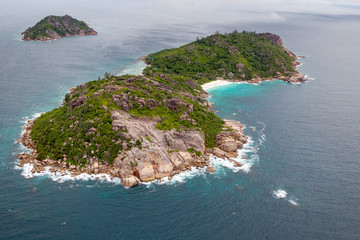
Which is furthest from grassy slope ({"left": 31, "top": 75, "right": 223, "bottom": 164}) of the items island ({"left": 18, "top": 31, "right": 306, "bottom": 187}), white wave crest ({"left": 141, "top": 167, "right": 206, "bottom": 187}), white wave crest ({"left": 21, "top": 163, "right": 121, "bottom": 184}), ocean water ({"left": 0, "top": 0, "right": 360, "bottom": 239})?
white wave crest ({"left": 141, "top": 167, "right": 206, "bottom": 187})

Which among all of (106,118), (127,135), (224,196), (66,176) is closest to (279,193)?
(224,196)

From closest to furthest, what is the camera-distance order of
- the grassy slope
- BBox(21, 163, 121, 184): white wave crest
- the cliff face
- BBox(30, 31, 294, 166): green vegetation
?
1. BBox(21, 163, 121, 184): white wave crest
2. the cliff face
3. the grassy slope
4. BBox(30, 31, 294, 166): green vegetation

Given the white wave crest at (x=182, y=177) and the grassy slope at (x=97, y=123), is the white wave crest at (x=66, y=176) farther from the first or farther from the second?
the white wave crest at (x=182, y=177)

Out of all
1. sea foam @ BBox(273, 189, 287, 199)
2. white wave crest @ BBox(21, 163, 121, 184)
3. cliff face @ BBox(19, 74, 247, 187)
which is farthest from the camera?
cliff face @ BBox(19, 74, 247, 187)

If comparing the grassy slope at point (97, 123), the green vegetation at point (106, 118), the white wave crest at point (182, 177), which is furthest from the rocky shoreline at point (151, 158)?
the grassy slope at point (97, 123)

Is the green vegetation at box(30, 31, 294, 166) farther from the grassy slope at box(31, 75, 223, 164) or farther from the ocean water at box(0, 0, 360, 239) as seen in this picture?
the ocean water at box(0, 0, 360, 239)

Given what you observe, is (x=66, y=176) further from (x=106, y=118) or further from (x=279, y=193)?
(x=279, y=193)

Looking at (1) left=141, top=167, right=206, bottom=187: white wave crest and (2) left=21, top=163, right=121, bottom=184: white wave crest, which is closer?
(2) left=21, top=163, right=121, bottom=184: white wave crest

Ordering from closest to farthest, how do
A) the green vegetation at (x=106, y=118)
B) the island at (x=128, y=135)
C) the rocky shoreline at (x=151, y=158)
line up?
1. the rocky shoreline at (x=151, y=158)
2. the island at (x=128, y=135)
3. the green vegetation at (x=106, y=118)
